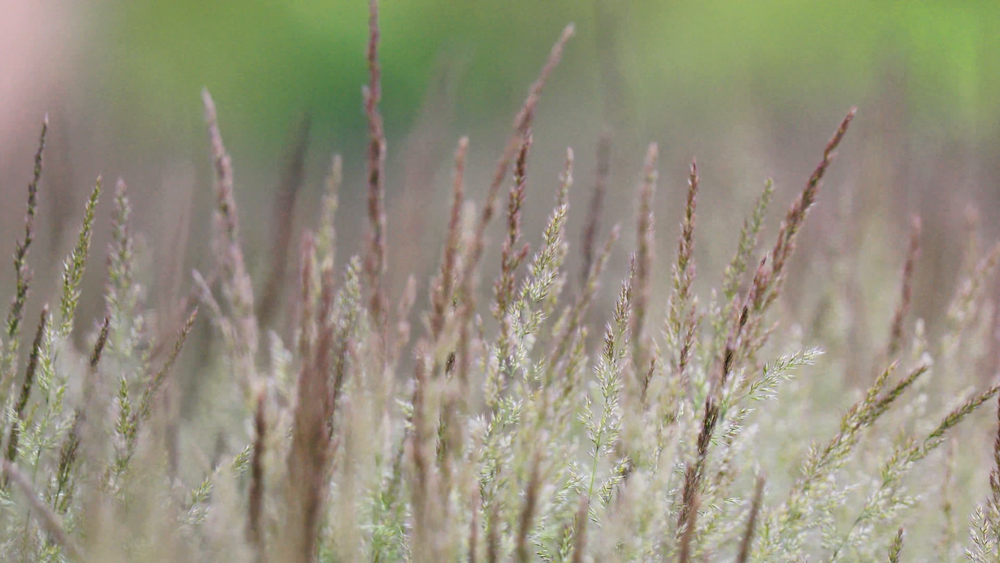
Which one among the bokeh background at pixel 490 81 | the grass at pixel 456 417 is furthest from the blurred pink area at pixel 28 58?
the grass at pixel 456 417

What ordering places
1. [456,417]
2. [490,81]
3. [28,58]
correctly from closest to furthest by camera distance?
[456,417], [28,58], [490,81]

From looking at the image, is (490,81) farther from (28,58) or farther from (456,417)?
(456,417)

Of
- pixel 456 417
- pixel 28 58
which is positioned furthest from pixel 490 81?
pixel 456 417

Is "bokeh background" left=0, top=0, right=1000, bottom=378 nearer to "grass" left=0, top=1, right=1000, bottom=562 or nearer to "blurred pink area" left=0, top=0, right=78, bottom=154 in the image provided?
"blurred pink area" left=0, top=0, right=78, bottom=154

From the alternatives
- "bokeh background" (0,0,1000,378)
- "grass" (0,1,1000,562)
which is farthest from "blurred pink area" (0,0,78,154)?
"grass" (0,1,1000,562)

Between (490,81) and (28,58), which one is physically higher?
(490,81)

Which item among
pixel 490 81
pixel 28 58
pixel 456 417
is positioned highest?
pixel 490 81

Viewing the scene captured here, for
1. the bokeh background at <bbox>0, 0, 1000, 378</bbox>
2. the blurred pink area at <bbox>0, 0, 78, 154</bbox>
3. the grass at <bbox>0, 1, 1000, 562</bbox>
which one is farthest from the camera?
the blurred pink area at <bbox>0, 0, 78, 154</bbox>

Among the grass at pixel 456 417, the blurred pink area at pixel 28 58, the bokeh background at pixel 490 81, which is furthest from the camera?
the blurred pink area at pixel 28 58

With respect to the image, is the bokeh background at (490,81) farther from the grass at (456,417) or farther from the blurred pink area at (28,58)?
the grass at (456,417)

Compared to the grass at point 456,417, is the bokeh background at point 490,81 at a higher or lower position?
higher

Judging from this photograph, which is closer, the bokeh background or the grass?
the grass

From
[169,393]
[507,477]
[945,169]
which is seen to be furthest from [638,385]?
[945,169]

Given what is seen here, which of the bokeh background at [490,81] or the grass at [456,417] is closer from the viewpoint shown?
the grass at [456,417]
